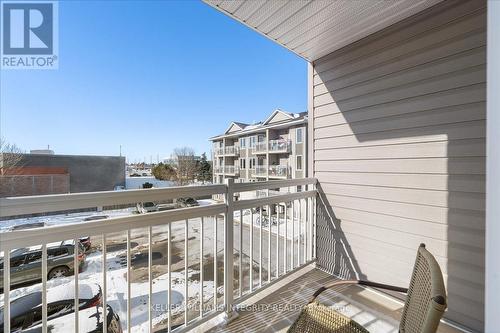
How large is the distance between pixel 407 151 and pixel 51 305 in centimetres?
399

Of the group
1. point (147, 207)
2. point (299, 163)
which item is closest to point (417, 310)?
point (147, 207)

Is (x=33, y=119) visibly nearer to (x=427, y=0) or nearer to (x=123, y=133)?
(x=123, y=133)

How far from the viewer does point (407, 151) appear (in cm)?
188

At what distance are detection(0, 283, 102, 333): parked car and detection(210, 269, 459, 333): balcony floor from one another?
5.58 ft

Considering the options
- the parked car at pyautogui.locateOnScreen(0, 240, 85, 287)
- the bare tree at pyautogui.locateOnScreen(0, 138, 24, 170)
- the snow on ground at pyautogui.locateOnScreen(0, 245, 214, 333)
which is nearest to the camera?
the parked car at pyautogui.locateOnScreen(0, 240, 85, 287)

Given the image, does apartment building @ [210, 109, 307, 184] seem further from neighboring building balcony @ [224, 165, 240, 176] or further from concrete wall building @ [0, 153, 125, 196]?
concrete wall building @ [0, 153, 125, 196]

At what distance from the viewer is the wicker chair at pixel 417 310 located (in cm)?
70

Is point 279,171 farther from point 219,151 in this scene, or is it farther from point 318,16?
point 318,16

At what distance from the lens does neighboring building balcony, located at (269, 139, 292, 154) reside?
530 inches

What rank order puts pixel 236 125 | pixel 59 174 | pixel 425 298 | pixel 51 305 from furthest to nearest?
pixel 236 125 → pixel 59 174 → pixel 51 305 → pixel 425 298

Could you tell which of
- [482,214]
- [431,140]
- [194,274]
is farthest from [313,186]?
[194,274]

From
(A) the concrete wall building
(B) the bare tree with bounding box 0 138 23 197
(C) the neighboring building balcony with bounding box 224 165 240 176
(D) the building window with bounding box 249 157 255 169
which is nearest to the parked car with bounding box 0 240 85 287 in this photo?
(A) the concrete wall building

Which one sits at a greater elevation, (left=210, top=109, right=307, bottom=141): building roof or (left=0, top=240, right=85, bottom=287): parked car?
(left=210, top=109, right=307, bottom=141): building roof

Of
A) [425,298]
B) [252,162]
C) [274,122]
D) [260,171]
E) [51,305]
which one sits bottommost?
[51,305]
